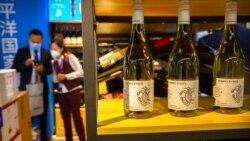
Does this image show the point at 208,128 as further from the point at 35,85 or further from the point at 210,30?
the point at 35,85

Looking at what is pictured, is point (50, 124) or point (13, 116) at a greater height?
point (13, 116)

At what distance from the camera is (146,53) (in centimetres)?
63

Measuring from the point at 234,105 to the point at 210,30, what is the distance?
65 centimetres

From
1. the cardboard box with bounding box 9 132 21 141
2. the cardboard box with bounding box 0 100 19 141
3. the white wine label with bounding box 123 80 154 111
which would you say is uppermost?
the white wine label with bounding box 123 80 154 111

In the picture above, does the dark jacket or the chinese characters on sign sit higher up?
the chinese characters on sign

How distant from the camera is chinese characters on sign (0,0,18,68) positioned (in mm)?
3377

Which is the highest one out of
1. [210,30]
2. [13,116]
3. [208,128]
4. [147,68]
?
[210,30]

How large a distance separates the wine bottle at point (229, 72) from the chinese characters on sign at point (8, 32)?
131 inches

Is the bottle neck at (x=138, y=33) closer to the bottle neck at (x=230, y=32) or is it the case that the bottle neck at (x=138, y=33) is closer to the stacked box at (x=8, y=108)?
the bottle neck at (x=230, y=32)

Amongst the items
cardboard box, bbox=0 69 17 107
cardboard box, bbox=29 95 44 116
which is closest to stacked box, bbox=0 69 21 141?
cardboard box, bbox=0 69 17 107

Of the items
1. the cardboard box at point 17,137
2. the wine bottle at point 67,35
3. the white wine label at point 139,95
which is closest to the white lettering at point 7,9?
the wine bottle at point 67,35

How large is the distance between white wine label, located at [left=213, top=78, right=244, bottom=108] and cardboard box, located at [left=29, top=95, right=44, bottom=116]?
9.69 ft

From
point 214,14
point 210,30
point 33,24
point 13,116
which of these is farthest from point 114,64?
point 33,24

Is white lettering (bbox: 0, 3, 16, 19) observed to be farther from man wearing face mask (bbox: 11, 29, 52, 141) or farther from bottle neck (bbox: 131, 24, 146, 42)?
bottle neck (bbox: 131, 24, 146, 42)
